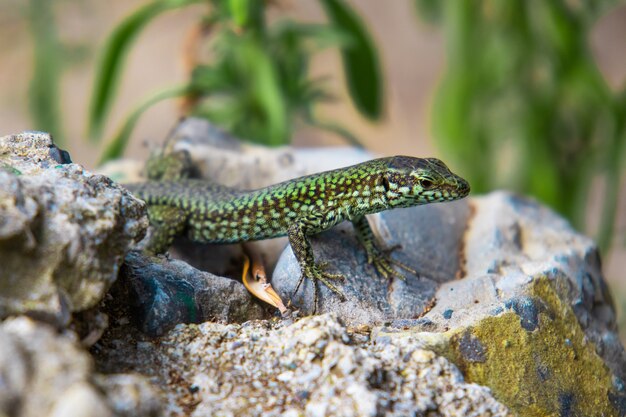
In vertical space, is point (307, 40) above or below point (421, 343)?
above

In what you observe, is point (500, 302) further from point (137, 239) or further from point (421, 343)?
point (137, 239)

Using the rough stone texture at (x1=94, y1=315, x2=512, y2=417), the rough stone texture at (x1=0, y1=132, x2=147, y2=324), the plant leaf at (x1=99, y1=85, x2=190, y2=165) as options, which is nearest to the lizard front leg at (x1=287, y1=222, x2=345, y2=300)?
the rough stone texture at (x1=94, y1=315, x2=512, y2=417)

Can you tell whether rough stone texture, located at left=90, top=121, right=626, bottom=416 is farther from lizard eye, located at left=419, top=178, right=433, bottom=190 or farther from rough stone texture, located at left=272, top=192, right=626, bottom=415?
lizard eye, located at left=419, top=178, right=433, bottom=190

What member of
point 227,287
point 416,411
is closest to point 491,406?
point 416,411

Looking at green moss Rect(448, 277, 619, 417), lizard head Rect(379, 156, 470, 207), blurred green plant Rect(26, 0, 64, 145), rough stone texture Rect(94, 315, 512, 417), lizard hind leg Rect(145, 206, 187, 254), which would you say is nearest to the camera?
rough stone texture Rect(94, 315, 512, 417)

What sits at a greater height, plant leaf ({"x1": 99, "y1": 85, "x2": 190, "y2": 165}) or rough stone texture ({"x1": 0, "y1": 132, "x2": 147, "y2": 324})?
rough stone texture ({"x1": 0, "y1": 132, "x2": 147, "y2": 324})

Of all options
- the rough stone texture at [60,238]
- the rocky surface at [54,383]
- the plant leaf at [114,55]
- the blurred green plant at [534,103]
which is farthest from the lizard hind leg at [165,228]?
the blurred green plant at [534,103]

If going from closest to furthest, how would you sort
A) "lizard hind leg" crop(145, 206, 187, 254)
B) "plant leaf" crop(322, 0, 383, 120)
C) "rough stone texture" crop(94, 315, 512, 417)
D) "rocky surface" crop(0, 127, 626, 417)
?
"rocky surface" crop(0, 127, 626, 417), "rough stone texture" crop(94, 315, 512, 417), "lizard hind leg" crop(145, 206, 187, 254), "plant leaf" crop(322, 0, 383, 120)
